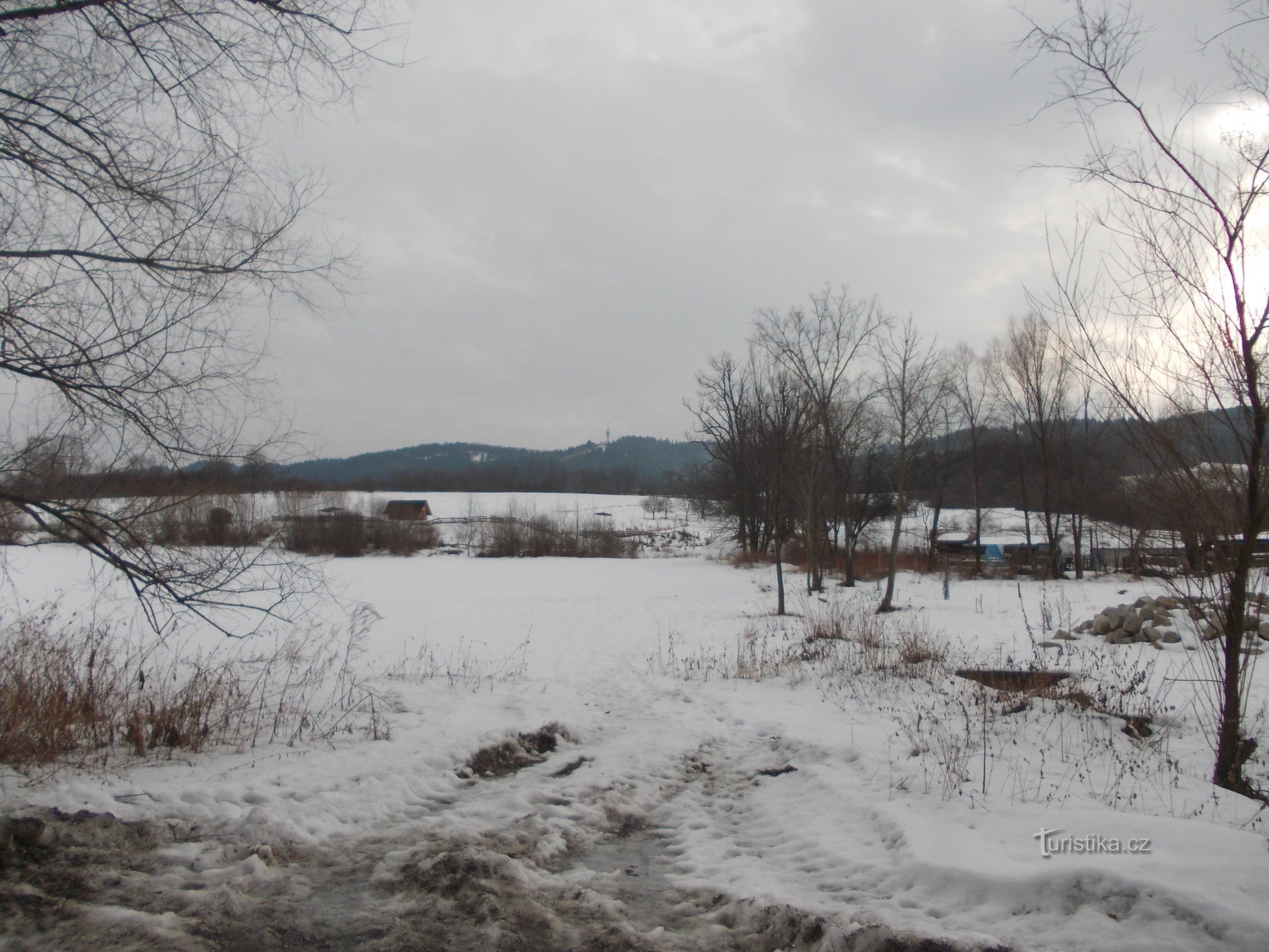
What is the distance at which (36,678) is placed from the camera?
19.8ft

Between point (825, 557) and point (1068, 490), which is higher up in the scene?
point (1068, 490)

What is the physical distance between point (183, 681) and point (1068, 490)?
30.9m

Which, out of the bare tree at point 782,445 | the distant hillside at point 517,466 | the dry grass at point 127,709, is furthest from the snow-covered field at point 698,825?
the distant hillside at point 517,466

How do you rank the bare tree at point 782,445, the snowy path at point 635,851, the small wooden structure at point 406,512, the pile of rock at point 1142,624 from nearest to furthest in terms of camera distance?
1. the snowy path at point 635,851
2. the pile of rock at point 1142,624
3. the bare tree at point 782,445
4. the small wooden structure at point 406,512

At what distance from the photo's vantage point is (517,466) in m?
122

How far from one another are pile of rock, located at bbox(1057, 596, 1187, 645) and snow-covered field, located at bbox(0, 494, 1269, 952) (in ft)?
2.45

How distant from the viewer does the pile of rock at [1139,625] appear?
1041cm

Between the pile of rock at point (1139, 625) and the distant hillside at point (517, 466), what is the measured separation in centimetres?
3244

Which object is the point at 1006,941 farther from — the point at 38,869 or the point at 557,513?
the point at 557,513

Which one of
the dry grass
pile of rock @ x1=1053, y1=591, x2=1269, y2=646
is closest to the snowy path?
the dry grass

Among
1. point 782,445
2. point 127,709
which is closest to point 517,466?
point 782,445

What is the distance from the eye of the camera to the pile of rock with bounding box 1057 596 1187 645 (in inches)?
410

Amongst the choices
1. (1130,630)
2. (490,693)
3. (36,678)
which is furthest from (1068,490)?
(36,678)

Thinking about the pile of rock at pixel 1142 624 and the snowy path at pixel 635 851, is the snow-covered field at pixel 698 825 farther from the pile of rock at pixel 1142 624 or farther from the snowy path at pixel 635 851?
the pile of rock at pixel 1142 624
